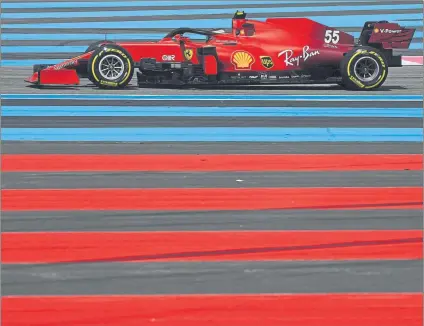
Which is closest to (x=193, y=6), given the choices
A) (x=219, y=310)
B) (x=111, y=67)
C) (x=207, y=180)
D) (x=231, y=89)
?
(x=231, y=89)

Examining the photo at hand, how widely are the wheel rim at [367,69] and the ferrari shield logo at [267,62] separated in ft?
4.35

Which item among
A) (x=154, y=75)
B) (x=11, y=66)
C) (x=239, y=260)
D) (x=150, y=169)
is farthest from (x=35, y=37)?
(x=239, y=260)

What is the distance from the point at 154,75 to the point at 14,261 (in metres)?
9.04

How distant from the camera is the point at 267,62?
15.1m

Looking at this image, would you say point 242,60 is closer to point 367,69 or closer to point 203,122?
point 367,69

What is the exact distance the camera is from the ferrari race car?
588 inches

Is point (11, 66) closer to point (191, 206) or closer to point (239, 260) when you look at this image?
point (191, 206)

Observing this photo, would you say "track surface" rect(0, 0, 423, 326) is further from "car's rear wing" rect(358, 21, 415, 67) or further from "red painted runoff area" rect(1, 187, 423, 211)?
"car's rear wing" rect(358, 21, 415, 67)

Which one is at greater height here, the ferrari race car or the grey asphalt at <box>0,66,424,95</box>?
the ferrari race car

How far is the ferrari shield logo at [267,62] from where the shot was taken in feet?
49.5

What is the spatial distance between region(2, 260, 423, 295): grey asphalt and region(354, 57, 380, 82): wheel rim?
910 centimetres

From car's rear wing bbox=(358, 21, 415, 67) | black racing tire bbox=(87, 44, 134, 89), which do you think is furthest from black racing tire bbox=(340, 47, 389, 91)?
black racing tire bbox=(87, 44, 134, 89)

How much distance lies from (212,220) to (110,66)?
7.86m

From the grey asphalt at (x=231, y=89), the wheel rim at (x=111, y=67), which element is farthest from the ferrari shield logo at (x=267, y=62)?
the wheel rim at (x=111, y=67)
